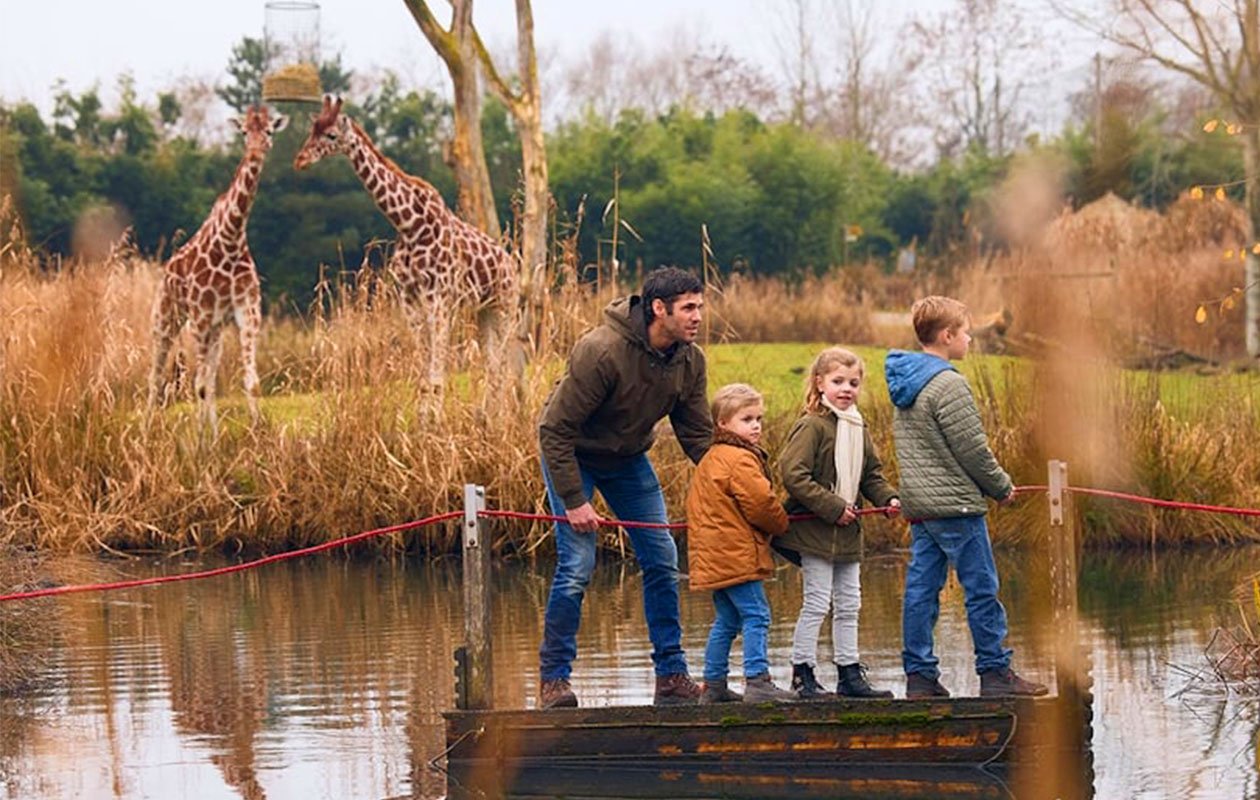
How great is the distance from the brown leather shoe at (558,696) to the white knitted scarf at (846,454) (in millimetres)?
1191

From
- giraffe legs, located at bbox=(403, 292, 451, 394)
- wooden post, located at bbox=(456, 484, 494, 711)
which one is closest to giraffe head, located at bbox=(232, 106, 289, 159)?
giraffe legs, located at bbox=(403, 292, 451, 394)

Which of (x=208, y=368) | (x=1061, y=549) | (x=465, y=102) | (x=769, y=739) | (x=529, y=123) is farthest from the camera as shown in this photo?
(x=465, y=102)

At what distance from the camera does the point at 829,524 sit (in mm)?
8766

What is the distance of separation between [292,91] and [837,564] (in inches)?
750

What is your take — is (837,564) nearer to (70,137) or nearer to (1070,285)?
(1070,285)

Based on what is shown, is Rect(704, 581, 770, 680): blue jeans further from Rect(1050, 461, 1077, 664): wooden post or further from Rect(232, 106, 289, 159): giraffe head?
Rect(232, 106, 289, 159): giraffe head

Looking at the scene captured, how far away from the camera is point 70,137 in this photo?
3547 centimetres

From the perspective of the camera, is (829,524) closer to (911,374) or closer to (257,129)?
(911,374)

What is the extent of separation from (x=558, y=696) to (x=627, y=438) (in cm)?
95

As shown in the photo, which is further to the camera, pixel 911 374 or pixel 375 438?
pixel 375 438

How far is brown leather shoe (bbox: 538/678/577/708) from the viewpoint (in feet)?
28.9

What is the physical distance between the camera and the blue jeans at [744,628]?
8656 mm

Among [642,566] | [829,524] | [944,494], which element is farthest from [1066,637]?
[642,566]

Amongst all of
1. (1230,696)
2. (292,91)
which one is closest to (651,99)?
(292,91)
